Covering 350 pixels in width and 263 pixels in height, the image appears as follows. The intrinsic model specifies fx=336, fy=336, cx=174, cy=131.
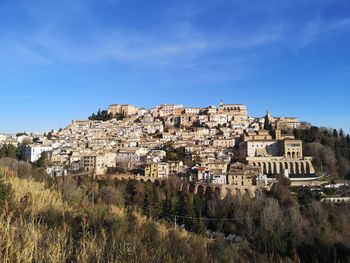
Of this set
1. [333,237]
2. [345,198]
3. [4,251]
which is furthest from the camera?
[345,198]

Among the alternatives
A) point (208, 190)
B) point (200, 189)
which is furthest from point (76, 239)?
point (200, 189)

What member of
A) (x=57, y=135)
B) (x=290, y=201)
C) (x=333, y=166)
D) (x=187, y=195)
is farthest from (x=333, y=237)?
(x=57, y=135)

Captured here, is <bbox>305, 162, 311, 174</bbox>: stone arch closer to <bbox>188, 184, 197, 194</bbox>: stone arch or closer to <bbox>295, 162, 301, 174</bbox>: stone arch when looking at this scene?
<bbox>295, 162, 301, 174</bbox>: stone arch

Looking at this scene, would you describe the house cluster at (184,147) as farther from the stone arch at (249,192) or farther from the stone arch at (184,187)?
the stone arch at (184,187)

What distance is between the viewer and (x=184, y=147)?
40531 millimetres

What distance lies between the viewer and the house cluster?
32.9 meters

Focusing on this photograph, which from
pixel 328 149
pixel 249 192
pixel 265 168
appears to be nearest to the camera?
pixel 249 192

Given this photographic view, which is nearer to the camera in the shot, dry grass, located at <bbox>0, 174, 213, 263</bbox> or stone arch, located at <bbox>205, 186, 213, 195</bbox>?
dry grass, located at <bbox>0, 174, 213, 263</bbox>

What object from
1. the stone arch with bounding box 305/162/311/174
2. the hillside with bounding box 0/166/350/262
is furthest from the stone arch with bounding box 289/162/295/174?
the hillside with bounding box 0/166/350/262

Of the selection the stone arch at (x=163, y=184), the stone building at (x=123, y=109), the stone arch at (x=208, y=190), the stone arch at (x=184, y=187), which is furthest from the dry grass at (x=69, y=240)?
the stone building at (x=123, y=109)

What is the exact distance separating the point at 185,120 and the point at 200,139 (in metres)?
10.2

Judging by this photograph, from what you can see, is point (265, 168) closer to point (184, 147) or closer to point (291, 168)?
point (291, 168)

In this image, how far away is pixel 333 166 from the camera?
35.6 metres

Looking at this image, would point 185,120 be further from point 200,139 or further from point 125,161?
point 125,161
